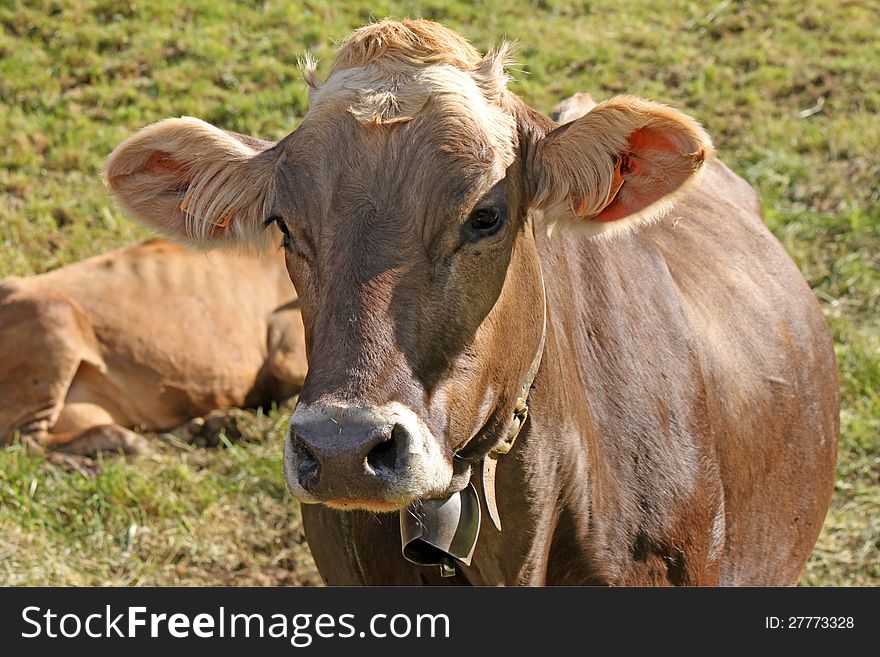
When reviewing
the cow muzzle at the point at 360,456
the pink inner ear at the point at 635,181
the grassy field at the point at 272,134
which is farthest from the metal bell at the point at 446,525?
the grassy field at the point at 272,134

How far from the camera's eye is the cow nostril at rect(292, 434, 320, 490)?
2498 mm

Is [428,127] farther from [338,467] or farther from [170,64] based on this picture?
[170,64]

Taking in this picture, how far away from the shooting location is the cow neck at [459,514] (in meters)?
3.04

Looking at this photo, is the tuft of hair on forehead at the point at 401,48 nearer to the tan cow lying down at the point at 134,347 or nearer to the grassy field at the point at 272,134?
the grassy field at the point at 272,134

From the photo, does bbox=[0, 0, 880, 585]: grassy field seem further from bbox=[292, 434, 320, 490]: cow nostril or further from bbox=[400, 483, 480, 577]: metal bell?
bbox=[292, 434, 320, 490]: cow nostril

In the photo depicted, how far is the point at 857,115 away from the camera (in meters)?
8.68

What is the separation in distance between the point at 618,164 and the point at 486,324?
57cm

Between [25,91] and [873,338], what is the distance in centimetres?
633

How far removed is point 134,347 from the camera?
696 centimetres

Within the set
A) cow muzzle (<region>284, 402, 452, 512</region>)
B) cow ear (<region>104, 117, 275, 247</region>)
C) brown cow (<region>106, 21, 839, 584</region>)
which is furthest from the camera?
cow ear (<region>104, 117, 275, 247</region>)

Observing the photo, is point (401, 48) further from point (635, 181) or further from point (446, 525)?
point (446, 525)

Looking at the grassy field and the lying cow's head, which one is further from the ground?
the lying cow's head

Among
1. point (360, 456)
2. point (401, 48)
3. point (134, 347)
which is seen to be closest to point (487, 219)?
point (401, 48)

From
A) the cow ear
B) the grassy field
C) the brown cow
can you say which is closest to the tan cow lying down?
the grassy field
